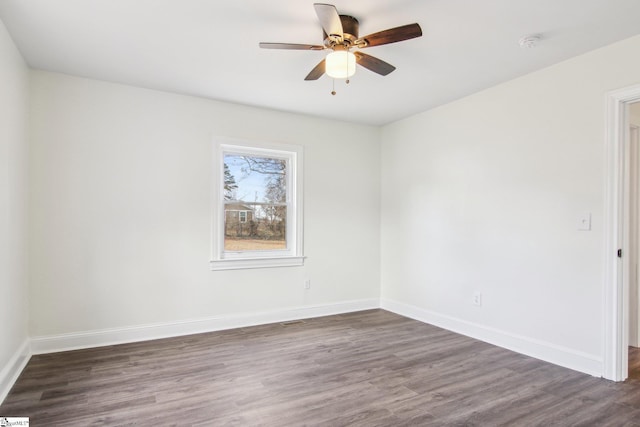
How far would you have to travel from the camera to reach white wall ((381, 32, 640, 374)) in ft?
9.39

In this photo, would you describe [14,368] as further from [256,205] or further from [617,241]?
[617,241]

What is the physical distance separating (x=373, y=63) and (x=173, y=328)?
3119mm

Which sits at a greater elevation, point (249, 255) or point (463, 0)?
point (463, 0)

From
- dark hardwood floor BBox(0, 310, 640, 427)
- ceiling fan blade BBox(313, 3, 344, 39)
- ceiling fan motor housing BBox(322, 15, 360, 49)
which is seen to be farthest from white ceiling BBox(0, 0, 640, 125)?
dark hardwood floor BBox(0, 310, 640, 427)

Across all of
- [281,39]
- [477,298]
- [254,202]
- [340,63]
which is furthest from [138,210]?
[477,298]

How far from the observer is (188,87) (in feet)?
11.9

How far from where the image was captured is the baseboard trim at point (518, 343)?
287cm

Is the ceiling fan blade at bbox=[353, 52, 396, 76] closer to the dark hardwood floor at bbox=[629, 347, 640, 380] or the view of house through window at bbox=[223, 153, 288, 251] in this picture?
the view of house through window at bbox=[223, 153, 288, 251]

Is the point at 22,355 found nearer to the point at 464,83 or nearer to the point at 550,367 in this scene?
the point at 550,367

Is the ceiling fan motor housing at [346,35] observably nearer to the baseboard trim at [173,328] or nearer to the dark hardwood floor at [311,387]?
the dark hardwood floor at [311,387]

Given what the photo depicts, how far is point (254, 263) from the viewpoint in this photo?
4195 millimetres

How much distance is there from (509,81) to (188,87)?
3053 millimetres

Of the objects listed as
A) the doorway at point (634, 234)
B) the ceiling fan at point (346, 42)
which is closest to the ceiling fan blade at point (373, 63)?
the ceiling fan at point (346, 42)

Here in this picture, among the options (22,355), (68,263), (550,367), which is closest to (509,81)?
(550,367)
